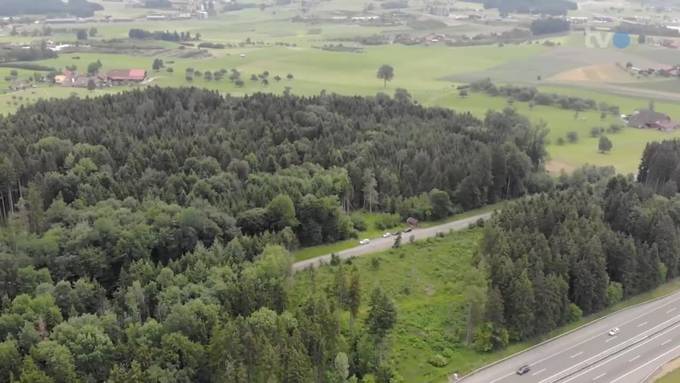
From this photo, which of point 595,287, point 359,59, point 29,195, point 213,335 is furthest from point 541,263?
point 359,59

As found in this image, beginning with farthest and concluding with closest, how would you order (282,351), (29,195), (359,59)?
(359,59) < (29,195) < (282,351)

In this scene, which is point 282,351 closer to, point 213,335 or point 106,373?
point 213,335

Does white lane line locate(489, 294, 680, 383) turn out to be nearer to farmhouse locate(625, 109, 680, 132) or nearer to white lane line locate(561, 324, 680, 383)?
white lane line locate(561, 324, 680, 383)

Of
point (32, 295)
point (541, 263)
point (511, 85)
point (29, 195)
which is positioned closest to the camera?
point (32, 295)

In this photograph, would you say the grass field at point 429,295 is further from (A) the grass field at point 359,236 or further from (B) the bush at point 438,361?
(A) the grass field at point 359,236

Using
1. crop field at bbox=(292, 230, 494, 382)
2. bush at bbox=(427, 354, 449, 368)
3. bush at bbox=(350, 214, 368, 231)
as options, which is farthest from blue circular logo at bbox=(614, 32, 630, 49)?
bush at bbox=(427, 354, 449, 368)

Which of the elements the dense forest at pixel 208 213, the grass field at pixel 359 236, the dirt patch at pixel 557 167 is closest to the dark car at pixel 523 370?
the dense forest at pixel 208 213

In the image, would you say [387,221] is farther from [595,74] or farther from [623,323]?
[595,74]
